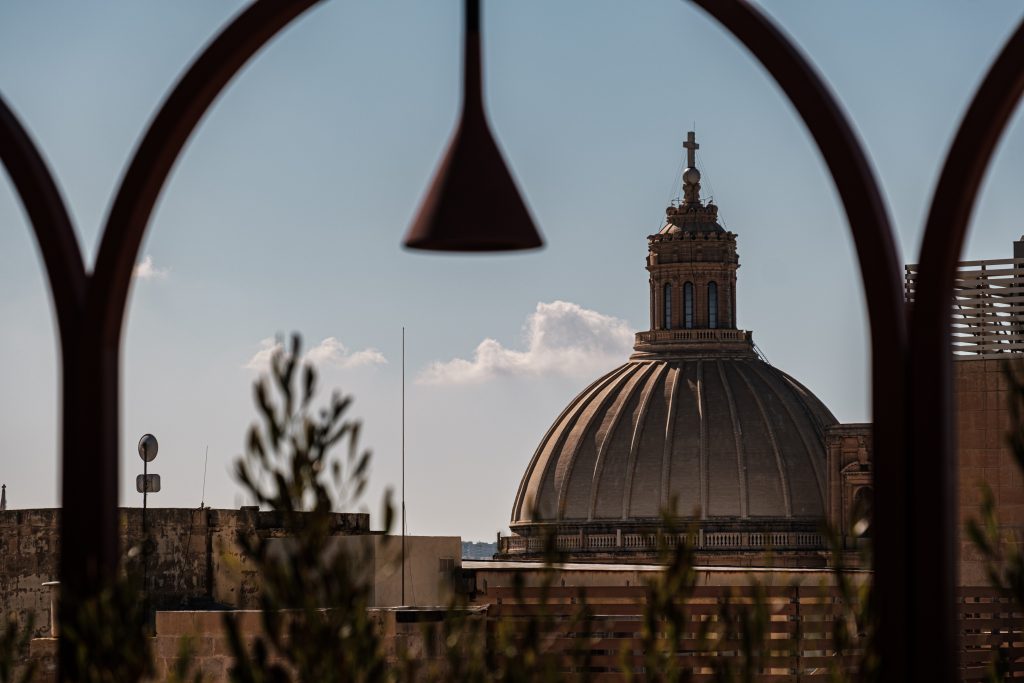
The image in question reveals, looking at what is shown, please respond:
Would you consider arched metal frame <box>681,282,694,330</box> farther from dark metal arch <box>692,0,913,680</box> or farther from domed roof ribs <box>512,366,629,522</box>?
dark metal arch <box>692,0,913,680</box>

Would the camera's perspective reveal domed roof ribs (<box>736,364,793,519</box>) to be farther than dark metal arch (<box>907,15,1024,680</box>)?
Yes

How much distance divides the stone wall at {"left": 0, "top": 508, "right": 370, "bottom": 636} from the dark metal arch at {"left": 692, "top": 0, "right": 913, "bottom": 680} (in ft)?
45.3

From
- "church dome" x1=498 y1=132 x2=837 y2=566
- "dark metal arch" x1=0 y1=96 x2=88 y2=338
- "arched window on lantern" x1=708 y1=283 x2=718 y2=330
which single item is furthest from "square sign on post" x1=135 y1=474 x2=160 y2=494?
"arched window on lantern" x1=708 y1=283 x2=718 y2=330

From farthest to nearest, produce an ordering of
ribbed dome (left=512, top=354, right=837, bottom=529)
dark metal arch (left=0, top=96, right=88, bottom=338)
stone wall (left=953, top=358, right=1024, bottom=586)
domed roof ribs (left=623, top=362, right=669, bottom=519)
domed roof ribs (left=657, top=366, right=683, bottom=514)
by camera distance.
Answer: domed roof ribs (left=623, top=362, right=669, bottom=519), ribbed dome (left=512, top=354, right=837, bottom=529), domed roof ribs (left=657, top=366, right=683, bottom=514), stone wall (left=953, top=358, right=1024, bottom=586), dark metal arch (left=0, top=96, right=88, bottom=338)

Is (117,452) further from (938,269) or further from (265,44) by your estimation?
(938,269)

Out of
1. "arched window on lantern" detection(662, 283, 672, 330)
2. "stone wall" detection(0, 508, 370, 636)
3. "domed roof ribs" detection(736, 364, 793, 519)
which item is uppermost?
"arched window on lantern" detection(662, 283, 672, 330)

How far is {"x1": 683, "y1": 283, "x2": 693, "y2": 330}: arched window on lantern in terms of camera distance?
3307 inches

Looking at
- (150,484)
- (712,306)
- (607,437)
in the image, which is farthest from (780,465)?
(150,484)

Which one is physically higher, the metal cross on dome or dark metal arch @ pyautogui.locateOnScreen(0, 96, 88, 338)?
the metal cross on dome

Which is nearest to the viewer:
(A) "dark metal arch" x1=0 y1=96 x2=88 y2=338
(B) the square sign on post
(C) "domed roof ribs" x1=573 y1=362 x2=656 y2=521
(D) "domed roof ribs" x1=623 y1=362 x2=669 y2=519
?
(A) "dark metal arch" x1=0 y1=96 x2=88 y2=338

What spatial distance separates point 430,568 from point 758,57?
1398 centimetres

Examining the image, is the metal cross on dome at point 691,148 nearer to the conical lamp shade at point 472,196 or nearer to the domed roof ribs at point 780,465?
the domed roof ribs at point 780,465

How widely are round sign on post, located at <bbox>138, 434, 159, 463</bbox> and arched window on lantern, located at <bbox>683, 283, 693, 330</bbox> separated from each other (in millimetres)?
63293

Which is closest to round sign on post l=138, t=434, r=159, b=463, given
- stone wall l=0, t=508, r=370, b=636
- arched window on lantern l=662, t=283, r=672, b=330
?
stone wall l=0, t=508, r=370, b=636
